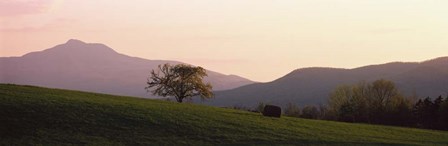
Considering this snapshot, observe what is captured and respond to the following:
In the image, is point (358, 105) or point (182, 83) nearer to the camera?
point (358, 105)

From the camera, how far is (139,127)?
44188 mm

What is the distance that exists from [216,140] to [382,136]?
20104 mm

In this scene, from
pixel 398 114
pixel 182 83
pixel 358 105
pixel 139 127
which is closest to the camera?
pixel 139 127

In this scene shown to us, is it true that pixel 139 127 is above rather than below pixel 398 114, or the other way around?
below

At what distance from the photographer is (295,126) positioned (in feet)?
180

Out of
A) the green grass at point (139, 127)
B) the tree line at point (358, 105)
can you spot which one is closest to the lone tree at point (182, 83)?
the tree line at point (358, 105)

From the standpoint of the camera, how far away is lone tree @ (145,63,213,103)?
100812mm

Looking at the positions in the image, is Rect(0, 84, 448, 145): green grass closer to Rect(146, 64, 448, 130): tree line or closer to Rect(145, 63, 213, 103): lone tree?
Rect(146, 64, 448, 130): tree line

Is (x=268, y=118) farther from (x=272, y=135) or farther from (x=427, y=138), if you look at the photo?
(x=427, y=138)

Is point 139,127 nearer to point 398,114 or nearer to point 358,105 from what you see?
point 398,114

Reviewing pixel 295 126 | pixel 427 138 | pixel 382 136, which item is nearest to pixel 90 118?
pixel 295 126

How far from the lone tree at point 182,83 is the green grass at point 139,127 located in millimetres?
43046

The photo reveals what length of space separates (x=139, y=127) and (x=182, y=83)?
5674 centimetres

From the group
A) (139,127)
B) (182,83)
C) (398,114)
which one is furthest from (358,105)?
(139,127)
